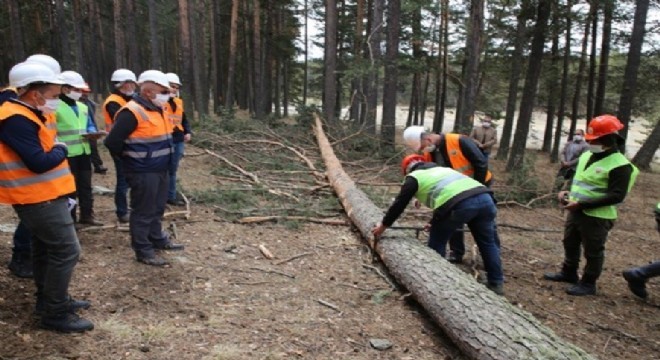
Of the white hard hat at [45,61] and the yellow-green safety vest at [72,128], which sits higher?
the white hard hat at [45,61]

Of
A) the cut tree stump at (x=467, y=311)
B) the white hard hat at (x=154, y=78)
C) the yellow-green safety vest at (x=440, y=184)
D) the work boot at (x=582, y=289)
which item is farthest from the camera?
the work boot at (x=582, y=289)

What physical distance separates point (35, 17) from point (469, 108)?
1003 inches

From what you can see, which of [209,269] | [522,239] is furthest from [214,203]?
[522,239]

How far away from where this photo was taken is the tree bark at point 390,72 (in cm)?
1316

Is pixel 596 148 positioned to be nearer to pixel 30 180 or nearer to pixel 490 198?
pixel 490 198

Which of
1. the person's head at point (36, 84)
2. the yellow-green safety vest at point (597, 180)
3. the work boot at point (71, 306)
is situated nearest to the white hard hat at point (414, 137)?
the yellow-green safety vest at point (597, 180)

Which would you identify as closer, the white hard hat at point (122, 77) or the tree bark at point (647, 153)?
the white hard hat at point (122, 77)

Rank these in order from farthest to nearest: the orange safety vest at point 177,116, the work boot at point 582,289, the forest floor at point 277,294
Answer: the orange safety vest at point 177,116, the work boot at point 582,289, the forest floor at point 277,294

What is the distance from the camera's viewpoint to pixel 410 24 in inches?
926

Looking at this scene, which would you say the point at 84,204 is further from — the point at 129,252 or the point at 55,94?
the point at 55,94

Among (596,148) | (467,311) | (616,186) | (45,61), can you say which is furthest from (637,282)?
(45,61)

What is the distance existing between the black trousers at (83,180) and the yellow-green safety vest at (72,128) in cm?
12

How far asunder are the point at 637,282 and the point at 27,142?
6.35 meters

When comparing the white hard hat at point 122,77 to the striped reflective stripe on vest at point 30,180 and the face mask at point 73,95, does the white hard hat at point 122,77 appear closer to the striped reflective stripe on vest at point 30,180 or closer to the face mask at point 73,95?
→ the face mask at point 73,95
